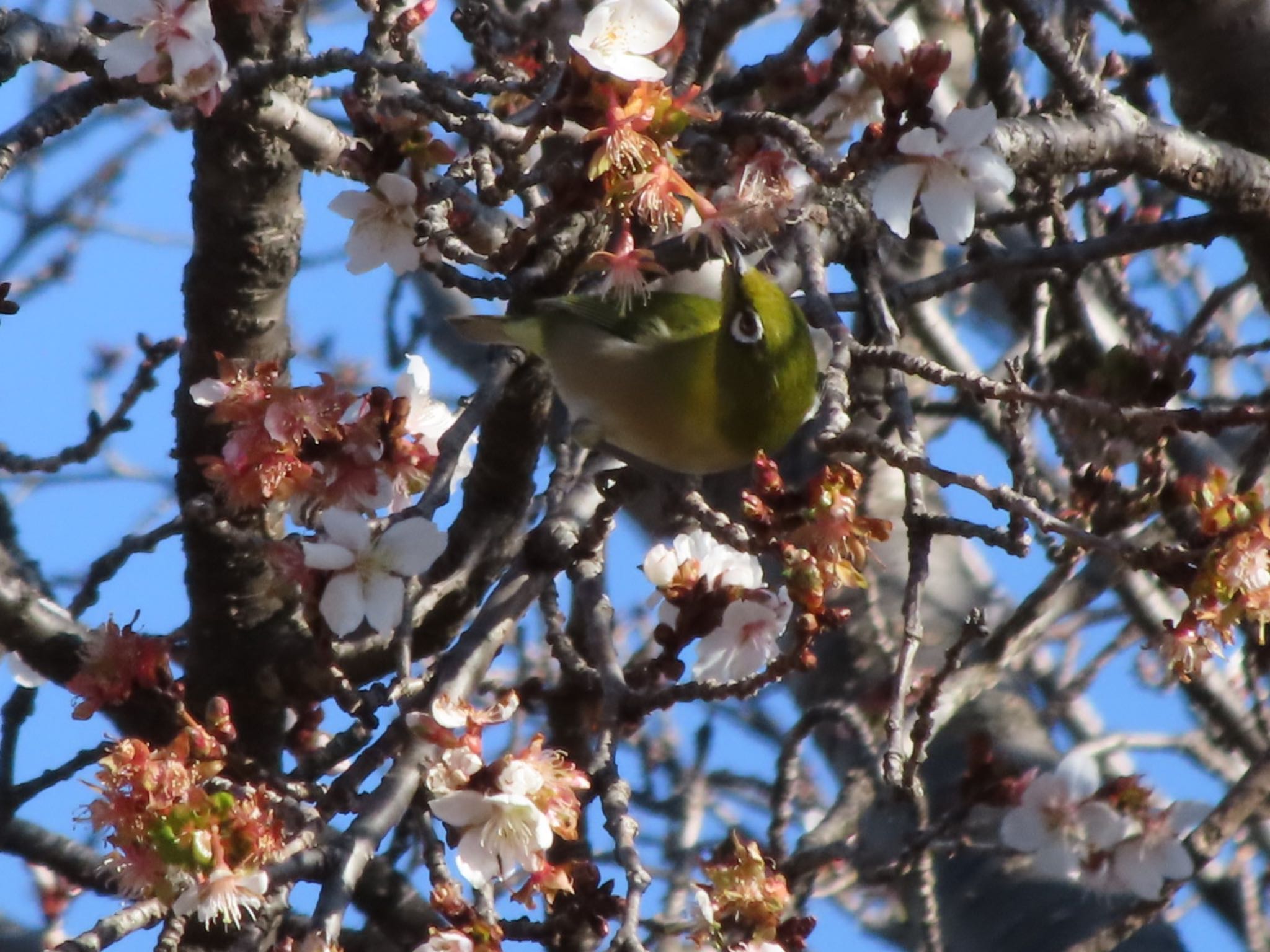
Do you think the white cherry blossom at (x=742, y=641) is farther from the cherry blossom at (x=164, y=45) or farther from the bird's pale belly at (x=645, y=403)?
the cherry blossom at (x=164, y=45)

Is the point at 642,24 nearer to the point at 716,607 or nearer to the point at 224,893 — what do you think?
the point at 716,607

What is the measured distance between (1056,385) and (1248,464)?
1041 millimetres

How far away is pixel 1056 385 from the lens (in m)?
Result: 4.04

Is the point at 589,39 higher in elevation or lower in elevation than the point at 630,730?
higher

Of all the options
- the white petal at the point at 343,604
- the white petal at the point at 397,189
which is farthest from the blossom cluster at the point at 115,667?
the white petal at the point at 397,189

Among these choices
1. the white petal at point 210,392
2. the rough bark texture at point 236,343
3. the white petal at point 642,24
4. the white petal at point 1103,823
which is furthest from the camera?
the white petal at point 1103,823

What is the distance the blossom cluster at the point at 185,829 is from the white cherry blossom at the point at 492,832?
0.27m

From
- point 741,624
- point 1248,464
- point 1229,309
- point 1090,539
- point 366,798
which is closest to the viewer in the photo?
point 1090,539

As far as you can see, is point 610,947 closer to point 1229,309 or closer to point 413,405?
A: point 413,405

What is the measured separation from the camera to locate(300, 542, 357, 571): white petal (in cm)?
221

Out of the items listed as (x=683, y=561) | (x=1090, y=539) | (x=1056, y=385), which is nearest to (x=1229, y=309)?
(x=1056, y=385)

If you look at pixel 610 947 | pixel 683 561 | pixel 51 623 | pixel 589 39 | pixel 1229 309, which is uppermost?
pixel 1229 309

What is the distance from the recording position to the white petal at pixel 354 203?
2754 millimetres

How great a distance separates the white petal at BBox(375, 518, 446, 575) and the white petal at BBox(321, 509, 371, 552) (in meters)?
0.03
